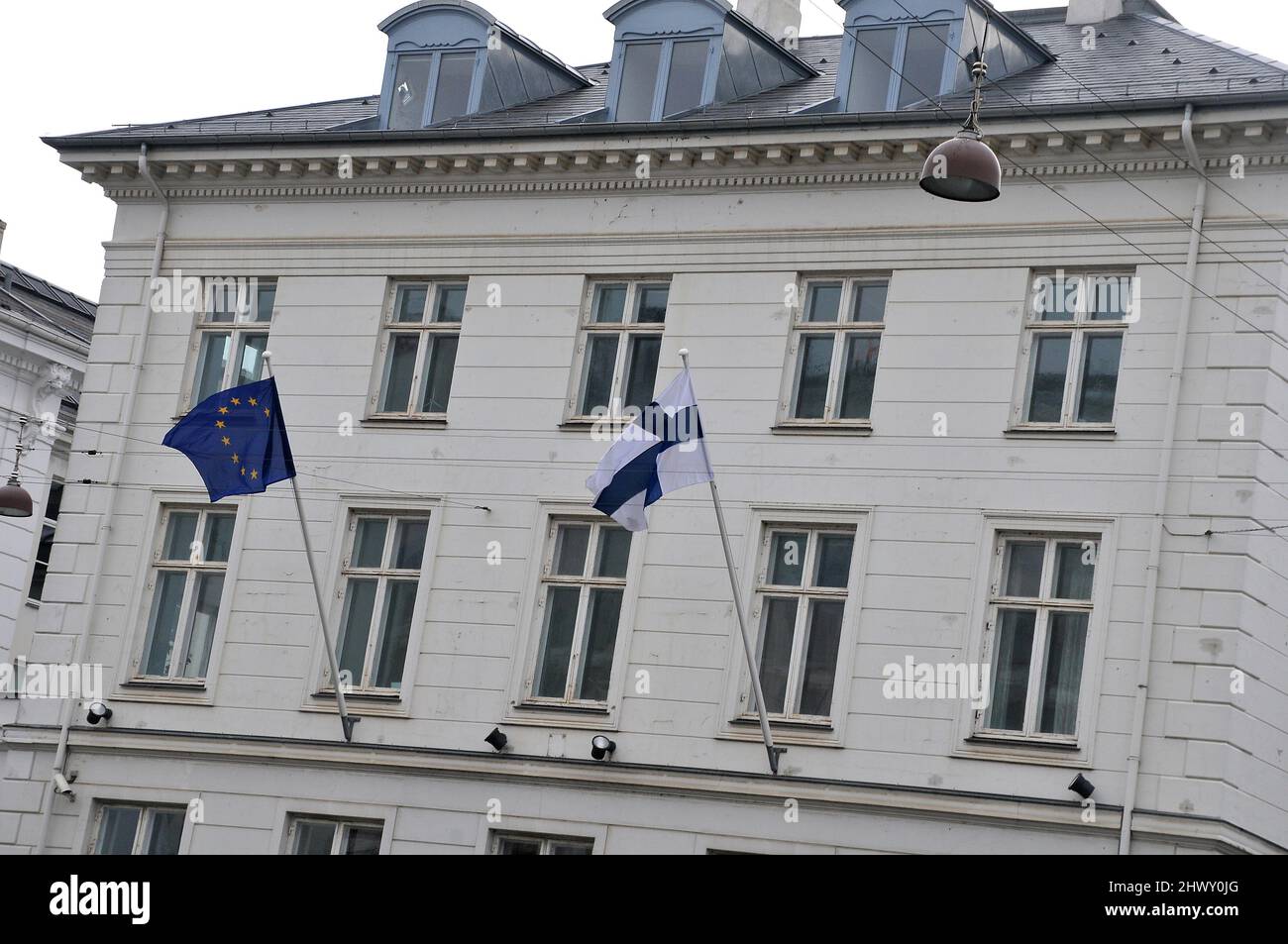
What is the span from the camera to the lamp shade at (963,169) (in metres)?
20.6

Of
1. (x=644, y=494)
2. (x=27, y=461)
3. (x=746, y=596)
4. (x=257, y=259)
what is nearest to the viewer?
(x=644, y=494)

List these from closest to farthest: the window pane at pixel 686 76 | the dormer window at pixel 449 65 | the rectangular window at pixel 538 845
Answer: the rectangular window at pixel 538 845, the window pane at pixel 686 76, the dormer window at pixel 449 65

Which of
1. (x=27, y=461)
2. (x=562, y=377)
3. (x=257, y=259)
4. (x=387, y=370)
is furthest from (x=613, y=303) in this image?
(x=27, y=461)

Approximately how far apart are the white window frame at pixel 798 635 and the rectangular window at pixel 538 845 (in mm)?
2094

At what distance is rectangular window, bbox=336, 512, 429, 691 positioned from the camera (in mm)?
28422

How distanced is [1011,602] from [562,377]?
6.28 meters

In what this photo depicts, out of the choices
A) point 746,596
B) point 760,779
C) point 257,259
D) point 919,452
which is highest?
point 257,259

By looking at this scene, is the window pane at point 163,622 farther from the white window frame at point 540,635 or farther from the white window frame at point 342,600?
the white window frame at point 540,635

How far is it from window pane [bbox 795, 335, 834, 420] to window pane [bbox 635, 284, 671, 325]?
1916 mm

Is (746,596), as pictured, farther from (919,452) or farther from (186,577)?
(186,577)

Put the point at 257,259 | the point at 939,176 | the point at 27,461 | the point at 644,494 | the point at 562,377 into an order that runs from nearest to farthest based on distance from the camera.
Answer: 1. the point at 939,176
2. the point at 644,494
3. the point at 562,377
4. the point at 257,259
5. the point at 27,461

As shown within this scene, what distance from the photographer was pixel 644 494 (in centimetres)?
2494

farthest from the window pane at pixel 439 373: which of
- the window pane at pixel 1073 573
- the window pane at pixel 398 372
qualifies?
the window pane at pixel 1073 573

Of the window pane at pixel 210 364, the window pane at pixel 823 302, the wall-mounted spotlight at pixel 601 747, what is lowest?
the wall-mounted spotlight at pixel 601 747
